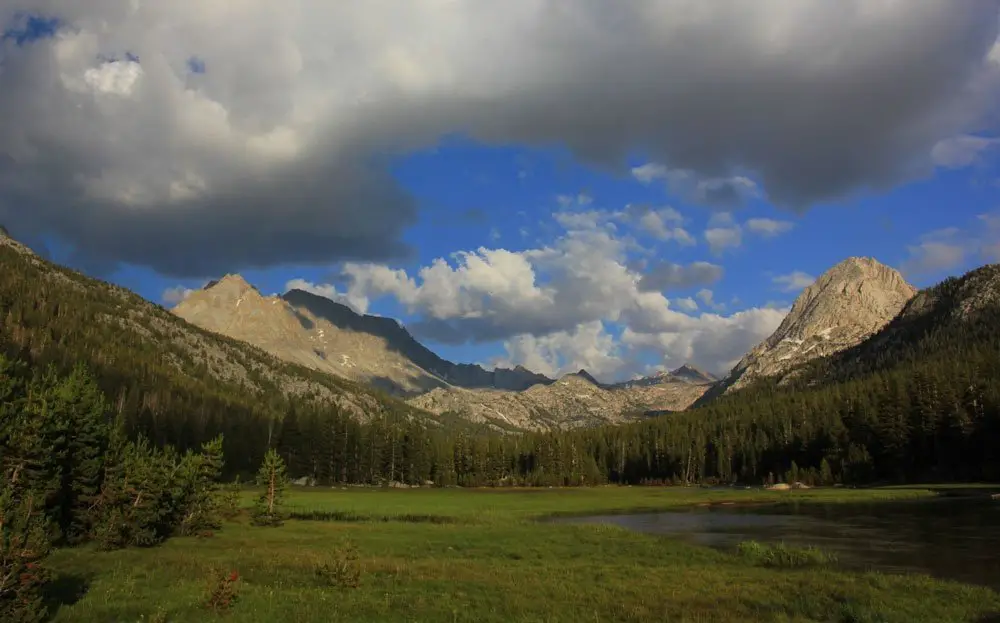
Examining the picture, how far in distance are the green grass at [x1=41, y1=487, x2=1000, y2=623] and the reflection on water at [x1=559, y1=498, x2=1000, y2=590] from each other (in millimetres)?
5394

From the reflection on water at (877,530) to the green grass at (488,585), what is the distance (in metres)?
5.39

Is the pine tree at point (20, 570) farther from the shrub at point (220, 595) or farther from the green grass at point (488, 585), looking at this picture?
the shrub at point (220, 595)

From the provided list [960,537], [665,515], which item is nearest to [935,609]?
[960,537]

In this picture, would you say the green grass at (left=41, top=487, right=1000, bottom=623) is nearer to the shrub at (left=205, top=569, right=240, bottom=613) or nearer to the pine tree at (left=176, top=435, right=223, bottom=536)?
the shrub at (left=205, top=569, right=240, bottom=613)

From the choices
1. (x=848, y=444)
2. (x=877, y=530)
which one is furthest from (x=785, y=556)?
(x=848, y=444)

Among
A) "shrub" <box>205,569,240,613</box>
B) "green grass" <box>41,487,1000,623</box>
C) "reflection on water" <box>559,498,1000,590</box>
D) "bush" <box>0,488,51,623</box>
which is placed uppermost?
"bush" <box>0,488,51,623</box>

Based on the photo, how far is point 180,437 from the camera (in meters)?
177

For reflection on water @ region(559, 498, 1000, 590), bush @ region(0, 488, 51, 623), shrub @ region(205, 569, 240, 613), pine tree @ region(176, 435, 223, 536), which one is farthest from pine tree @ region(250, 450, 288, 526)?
bush @ region(0, 488, 51, 623)

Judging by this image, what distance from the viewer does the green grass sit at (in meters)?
25.0

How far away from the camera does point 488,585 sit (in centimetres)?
3206

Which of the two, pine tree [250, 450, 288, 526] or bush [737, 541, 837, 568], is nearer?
bush [737, 541, 837, 568]

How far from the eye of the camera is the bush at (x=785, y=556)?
1583 inches

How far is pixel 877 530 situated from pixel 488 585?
43687 mm

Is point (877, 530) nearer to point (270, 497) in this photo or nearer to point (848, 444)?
point (270, 497)
